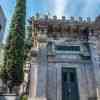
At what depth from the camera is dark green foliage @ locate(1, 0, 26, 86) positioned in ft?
53.2

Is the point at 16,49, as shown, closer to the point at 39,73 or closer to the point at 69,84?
the point at 39,73

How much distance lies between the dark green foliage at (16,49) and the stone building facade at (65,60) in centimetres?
287

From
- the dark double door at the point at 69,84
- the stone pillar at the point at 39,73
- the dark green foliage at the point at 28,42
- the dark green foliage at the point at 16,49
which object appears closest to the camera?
the stone pillar at the point at 39,73

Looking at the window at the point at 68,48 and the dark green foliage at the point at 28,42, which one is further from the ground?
the dark green foliage at the point at 28,42

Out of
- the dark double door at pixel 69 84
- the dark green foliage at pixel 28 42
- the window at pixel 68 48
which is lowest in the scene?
the dark double door at pixel 69 84

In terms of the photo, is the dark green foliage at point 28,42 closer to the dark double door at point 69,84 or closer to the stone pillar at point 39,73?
the stone pillar at point 39,73

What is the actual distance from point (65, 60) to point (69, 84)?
199cm

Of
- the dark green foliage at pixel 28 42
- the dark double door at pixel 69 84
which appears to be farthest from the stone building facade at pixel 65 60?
the dark green foliage at pixel 28 42

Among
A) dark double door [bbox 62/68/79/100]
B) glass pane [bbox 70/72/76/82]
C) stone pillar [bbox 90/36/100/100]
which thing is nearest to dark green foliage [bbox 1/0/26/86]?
dark double door [bbox 62/68/79/100]

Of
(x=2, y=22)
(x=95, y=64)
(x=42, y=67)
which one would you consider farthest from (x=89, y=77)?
(x=2, y=22)

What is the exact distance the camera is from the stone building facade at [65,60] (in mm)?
13008

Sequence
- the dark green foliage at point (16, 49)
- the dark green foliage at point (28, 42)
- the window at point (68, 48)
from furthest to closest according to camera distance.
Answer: the dark green foliage at point (28, 42)
the dark green foliage at point (16, 49)
the window at point (68, 48)

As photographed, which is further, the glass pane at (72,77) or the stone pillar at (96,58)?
the glass pane at (72,77)

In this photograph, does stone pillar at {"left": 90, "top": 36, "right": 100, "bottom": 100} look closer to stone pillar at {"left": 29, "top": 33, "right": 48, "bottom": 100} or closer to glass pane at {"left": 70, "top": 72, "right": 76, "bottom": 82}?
glass pane at {"left": 70, "top": 72, "right": 76, "bottom": 82}
